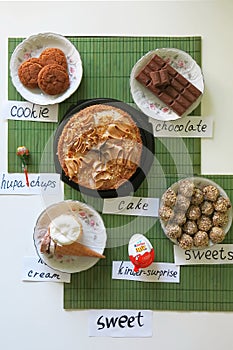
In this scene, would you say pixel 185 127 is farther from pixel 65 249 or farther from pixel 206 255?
pixel 65 249

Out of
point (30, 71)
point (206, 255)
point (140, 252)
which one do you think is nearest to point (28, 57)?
point (30, 71)

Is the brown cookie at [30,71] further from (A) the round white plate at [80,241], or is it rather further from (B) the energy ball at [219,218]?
(B) the energy ball at [219,218]

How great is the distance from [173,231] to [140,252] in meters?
0.10

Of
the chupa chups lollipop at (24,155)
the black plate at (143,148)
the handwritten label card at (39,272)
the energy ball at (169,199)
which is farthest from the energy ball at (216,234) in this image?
the chupa chups lollipop at (24,155)

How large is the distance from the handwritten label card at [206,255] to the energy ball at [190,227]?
6cm

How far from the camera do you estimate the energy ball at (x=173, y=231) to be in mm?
1278

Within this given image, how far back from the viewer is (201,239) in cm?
128

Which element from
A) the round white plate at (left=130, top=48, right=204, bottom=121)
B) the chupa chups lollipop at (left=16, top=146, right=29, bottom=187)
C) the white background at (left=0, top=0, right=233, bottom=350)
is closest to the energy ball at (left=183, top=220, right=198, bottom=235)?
the white background at (left=0, top=0, right=233, bottom=350)

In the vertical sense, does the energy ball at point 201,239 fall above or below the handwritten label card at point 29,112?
below

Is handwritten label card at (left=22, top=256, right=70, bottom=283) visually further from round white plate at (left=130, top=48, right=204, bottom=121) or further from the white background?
round white plate at (left=130, top=48, right=204, bottom=121)

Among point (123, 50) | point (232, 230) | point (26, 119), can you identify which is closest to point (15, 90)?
point (26, 119)

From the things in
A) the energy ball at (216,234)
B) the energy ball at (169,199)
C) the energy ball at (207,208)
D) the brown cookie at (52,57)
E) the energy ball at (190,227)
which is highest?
the brown cookie at (52,57)

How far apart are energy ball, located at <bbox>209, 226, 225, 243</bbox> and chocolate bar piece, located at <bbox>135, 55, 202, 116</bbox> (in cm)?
31

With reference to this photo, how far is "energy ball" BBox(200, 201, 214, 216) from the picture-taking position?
1286 millimetres
